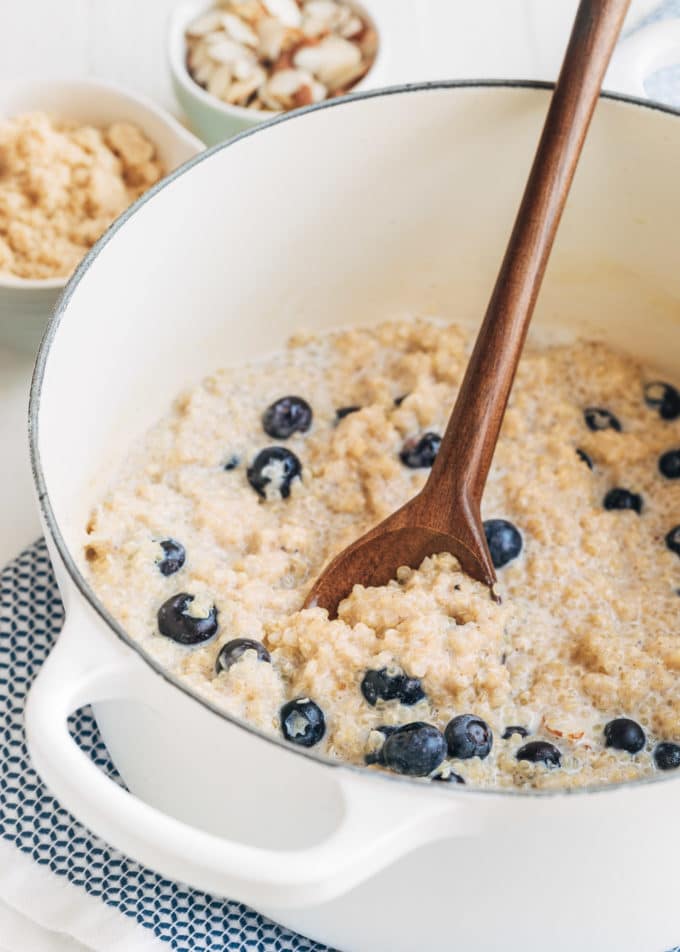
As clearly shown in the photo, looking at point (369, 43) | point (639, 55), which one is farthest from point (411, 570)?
point (369, 43)

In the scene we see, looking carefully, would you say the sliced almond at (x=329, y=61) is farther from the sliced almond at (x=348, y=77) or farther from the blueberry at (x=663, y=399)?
the blueberry at (x=663, y=399)

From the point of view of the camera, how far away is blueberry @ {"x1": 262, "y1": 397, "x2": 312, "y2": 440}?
1.36 metres

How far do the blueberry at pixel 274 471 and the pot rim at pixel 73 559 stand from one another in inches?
11.3

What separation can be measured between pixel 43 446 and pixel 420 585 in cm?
38

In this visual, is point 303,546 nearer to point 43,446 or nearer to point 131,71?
point 43,446

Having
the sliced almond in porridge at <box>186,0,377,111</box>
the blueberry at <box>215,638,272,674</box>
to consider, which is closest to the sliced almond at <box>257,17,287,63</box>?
the sliced almond in porridge at <box>186,0,377,111</box>

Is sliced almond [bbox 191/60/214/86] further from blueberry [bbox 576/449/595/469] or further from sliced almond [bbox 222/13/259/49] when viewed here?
blueberry [bbox 576/449/595/469]

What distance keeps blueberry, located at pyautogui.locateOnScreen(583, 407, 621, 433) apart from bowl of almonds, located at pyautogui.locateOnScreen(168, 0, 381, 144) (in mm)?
603

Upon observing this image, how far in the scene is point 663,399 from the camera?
1418 mm

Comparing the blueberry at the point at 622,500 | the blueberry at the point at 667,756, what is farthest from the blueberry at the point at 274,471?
the blueberry at the point at 667,756

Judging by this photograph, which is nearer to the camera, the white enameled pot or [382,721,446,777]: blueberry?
the white enameled pot

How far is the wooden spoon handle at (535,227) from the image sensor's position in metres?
1.21

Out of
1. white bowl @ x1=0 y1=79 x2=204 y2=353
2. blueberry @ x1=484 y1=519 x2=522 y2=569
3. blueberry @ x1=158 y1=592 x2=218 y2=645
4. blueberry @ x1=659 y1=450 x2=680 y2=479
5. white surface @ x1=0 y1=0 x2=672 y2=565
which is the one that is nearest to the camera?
blueberry @ x1=158 y1=592 x2=218 y2=645

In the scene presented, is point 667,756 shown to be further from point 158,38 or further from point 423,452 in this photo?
point 158,38
